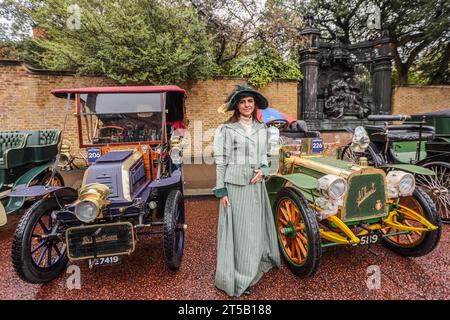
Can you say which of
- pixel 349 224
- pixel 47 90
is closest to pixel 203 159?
pixel 47 90

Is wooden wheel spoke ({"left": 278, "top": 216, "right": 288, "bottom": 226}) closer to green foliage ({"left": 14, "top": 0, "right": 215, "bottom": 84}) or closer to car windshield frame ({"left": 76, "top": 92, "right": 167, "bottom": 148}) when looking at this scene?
car windshield frame ({"left": 76, "top": 92, "right": 167, "bottom": 148})

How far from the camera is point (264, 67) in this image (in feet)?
31.3

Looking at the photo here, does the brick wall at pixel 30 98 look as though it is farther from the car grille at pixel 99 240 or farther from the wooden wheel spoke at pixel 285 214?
the wooden wheel spoke at pixel 285 214

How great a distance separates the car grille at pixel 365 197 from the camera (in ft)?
8.43

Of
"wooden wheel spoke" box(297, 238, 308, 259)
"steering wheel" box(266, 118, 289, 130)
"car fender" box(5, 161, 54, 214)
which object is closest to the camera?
"wooden wheel spoke" box(297, 238, 308, 259)

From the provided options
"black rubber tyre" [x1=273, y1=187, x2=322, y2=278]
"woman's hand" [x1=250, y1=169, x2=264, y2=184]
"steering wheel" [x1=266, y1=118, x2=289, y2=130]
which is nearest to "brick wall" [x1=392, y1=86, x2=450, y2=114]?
"steering wheel" [x1=266, y1=118, x2=289, y2=130]

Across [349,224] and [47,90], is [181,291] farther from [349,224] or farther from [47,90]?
[47,90]

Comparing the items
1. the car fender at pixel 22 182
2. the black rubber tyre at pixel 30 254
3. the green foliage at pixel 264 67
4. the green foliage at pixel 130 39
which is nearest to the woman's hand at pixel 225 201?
the black rubber tyre at pixel 30 254

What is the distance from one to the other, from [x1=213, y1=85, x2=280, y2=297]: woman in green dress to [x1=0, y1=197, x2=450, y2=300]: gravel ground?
22cm

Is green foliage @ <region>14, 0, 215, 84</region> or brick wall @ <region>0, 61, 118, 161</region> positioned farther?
brick wall @ <region>0, 61, 118, 161</region>

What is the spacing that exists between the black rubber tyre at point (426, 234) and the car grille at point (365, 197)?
399 mm

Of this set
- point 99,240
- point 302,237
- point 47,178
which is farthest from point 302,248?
point 47,178

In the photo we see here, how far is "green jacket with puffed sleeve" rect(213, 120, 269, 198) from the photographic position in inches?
89.4
